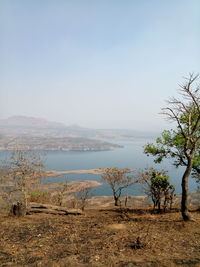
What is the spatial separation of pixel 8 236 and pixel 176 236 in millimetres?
7504

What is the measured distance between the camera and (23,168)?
55.5 ft

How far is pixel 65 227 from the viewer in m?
10.1

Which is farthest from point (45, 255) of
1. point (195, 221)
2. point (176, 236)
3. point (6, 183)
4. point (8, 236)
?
point (6, 183)

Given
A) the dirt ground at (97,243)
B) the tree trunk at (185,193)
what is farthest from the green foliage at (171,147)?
the dirt ground at (97,243)

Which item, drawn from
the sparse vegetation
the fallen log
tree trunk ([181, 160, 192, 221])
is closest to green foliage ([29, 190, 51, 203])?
the sparse vegetation

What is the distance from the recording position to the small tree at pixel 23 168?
1680cm

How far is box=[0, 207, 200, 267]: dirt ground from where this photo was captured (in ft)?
21.2

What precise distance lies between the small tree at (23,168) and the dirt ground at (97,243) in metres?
5.98

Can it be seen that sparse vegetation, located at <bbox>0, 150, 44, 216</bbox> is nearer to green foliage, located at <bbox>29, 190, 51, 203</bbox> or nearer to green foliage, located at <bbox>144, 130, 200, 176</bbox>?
green foliage, located at <bbox>29, 190, 51, 203</bbox>

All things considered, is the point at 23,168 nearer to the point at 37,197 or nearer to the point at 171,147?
the point at 37,197

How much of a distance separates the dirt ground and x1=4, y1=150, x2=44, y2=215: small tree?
5.98 meters

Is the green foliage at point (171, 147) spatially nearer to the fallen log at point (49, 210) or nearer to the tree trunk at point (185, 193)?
the tree trunk at point (185, 193)

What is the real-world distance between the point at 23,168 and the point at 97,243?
1116cm

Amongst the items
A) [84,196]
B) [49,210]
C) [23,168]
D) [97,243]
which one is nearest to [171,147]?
[49,210]
